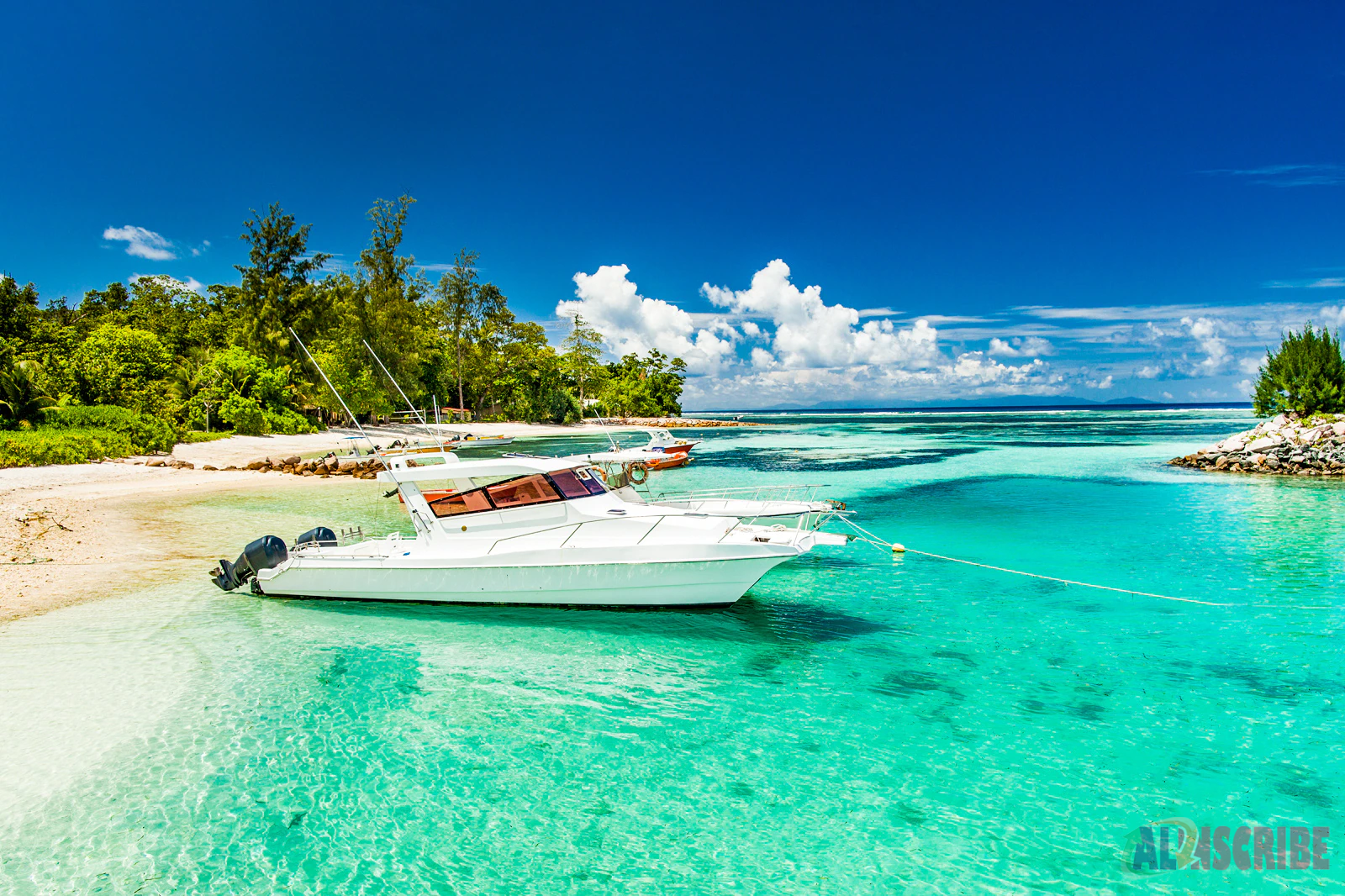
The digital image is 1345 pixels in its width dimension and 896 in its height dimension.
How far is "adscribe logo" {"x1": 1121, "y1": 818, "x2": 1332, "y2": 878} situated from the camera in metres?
5.27

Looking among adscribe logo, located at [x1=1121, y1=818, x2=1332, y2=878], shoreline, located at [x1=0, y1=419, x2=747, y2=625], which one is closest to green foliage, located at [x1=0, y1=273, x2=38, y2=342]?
shoreline, located at [x1=0, y1=419, x2=747, y2=625]

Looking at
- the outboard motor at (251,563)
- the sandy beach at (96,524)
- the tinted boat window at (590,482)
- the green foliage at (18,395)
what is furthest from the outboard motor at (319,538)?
the green foliage at (18,395)

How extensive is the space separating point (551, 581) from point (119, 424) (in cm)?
3425

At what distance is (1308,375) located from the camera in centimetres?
3269

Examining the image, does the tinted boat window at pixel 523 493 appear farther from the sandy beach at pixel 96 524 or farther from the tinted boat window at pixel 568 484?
the sandy beach at pixel 96 524

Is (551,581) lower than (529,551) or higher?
lower

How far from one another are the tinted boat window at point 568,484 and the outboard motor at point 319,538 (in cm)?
466

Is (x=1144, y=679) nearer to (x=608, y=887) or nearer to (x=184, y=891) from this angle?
(x=608, y=887)

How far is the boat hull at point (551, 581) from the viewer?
1042 centimetres

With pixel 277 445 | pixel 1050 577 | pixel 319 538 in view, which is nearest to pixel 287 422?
pixel 277 445

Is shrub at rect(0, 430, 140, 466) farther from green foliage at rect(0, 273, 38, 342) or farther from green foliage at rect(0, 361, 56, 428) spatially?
green foliage at rect(0, 273, 38, 342)

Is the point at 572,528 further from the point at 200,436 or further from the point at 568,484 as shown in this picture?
the point at 200,436

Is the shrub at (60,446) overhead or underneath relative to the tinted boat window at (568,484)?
overhead

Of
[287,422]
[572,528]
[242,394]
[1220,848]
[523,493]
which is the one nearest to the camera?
[1220,848]
